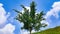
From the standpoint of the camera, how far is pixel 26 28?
33.4 meters

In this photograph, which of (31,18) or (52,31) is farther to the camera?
(52,31)

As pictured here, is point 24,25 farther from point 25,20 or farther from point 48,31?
point 48,31

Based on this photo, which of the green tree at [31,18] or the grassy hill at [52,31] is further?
the grassy hill at [52,31]

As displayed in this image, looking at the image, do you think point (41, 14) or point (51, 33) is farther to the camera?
point (51, 33)

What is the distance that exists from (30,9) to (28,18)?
1.63 meters

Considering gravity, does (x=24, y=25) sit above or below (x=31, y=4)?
below

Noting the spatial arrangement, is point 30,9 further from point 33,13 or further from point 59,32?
point 59,32

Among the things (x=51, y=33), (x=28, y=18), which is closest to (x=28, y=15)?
(x=28, y=18)

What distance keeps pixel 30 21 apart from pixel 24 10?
2078mm

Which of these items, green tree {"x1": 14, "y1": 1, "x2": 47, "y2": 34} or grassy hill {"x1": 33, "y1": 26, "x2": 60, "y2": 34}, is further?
grassy hill {"x1": 33, "y1": 26, "x2": 60, "y2": 34}

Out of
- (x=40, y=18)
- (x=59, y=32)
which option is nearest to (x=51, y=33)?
(x=59, y=32)

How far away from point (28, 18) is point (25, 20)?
1.90 ft

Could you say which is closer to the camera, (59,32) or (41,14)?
(41,14)

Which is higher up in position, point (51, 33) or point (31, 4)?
point (31, 4)
